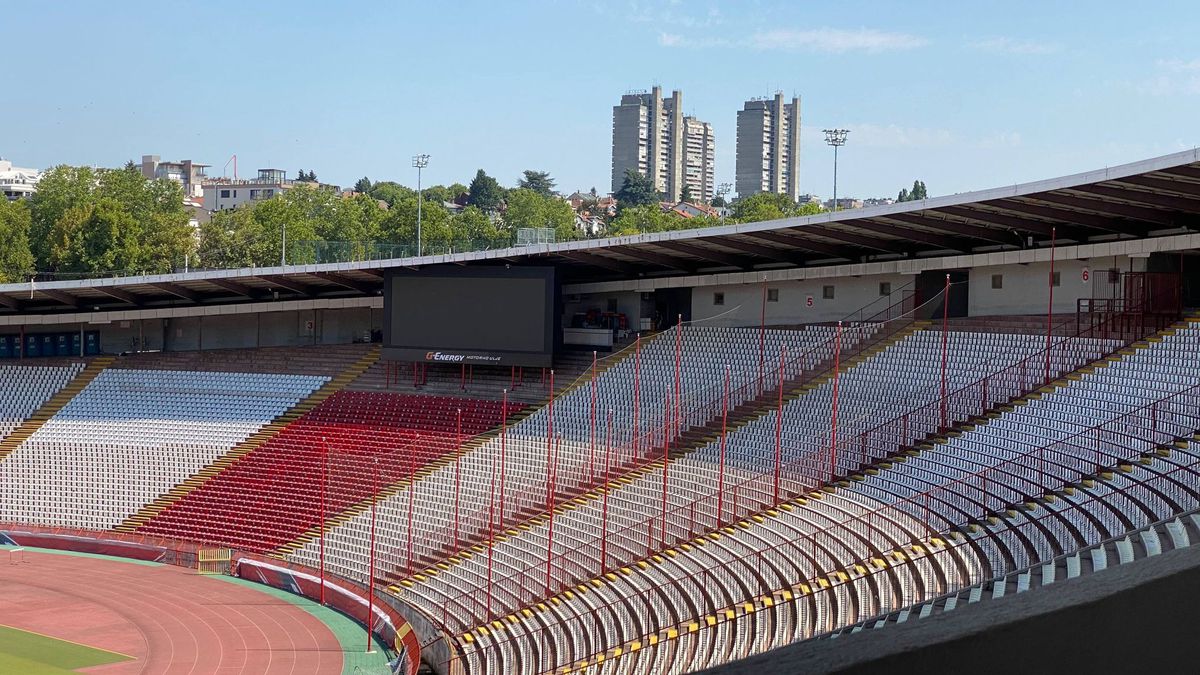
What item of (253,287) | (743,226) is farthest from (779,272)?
(253,287)

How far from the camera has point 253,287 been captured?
47.6 m

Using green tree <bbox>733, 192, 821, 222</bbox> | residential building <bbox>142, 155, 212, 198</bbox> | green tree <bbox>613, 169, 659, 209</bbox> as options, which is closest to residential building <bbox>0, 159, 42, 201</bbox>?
residential building <bbox>142, 155, 212, 198</bbox>

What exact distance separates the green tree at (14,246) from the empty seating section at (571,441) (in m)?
56.5

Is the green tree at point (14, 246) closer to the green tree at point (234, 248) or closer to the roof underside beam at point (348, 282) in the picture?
the green tree at point (234, 248)

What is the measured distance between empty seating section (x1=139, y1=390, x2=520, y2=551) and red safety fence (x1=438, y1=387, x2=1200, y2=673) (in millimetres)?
12400

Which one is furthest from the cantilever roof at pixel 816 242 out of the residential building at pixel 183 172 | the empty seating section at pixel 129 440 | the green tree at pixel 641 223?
the residential building at pixel 183 172

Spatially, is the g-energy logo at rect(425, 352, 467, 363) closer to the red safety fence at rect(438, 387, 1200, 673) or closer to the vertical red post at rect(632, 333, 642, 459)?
the vertical red post at rect(632, 333, 642, 459)

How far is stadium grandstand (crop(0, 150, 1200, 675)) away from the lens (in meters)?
21.5

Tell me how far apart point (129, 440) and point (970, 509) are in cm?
2864

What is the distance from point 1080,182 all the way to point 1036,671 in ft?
84.0

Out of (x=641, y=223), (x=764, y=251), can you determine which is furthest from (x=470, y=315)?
(x=641, y=223)

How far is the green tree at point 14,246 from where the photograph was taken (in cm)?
8412

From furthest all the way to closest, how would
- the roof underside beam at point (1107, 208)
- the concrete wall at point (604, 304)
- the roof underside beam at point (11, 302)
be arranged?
the roof underside beam at point (11, 302)
the concrete wall at point (604, 304)
the roof underside beam at point (1107, 208)

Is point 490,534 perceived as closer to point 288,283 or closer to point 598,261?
point 598,261
